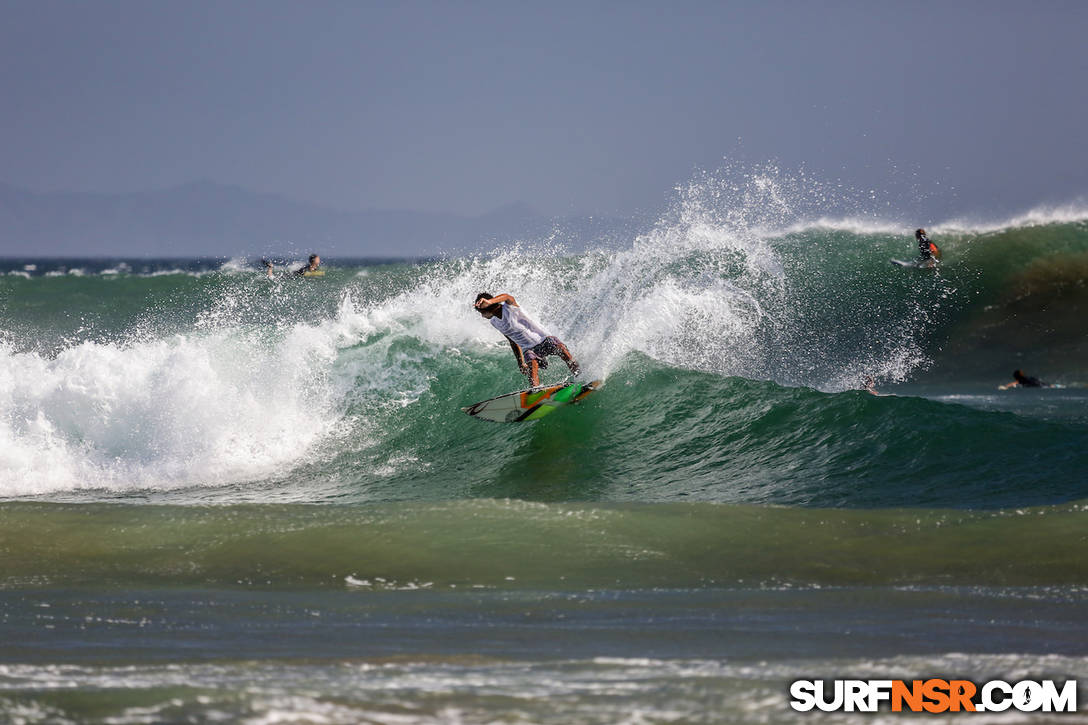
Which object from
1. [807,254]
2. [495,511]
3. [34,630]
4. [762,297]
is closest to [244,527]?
[495,511]

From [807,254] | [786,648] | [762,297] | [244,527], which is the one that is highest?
[807,254]

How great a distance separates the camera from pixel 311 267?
28703mm

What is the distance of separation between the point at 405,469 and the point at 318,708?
7.77 m

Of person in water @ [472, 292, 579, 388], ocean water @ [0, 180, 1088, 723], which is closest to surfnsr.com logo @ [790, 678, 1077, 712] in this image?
ocean water @ [0, 180, 1088, 723]

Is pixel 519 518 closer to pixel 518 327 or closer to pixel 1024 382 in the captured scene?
pixel 518 327

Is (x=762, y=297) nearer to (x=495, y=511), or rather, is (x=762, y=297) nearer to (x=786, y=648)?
(x=495, y=511)

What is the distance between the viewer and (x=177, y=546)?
23.2ft

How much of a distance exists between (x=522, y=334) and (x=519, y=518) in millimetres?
4108

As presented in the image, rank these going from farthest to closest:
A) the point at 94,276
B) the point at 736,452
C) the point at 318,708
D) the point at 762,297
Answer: the point at 94,276
the point at 762,297
the point at 736,452
the point at 318,708

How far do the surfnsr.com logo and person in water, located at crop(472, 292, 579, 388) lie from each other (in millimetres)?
7377

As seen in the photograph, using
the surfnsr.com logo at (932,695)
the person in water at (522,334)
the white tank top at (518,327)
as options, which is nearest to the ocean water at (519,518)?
the surfnsr.com logo at (932,695)

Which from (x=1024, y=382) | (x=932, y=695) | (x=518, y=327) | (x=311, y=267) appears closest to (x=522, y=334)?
(x=518, y=327)

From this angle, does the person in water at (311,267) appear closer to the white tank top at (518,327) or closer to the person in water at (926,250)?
the person in water at (926,250)

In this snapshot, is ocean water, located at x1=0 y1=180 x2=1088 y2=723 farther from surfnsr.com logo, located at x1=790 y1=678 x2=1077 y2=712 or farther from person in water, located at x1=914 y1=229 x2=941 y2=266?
person in water, located at x1=914 y1=229 x2=941 y2=266
